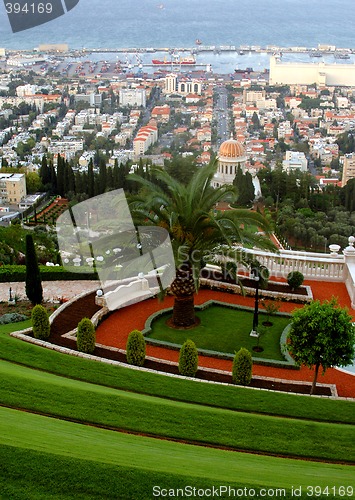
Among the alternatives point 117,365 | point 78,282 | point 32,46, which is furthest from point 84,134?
point 32,46

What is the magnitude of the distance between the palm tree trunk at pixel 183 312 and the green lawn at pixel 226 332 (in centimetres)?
14

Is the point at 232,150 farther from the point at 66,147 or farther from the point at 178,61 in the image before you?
the point at 178,61

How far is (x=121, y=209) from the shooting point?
11.2 meters

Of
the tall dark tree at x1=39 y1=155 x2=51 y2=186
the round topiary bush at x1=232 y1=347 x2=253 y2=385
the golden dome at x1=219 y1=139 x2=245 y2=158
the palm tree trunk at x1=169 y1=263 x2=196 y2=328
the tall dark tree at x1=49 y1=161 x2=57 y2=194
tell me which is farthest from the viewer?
the tall dark tree at x1=39 y1=155 x2=51 y2=186

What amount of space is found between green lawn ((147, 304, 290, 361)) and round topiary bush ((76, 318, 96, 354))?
1203 millimetres

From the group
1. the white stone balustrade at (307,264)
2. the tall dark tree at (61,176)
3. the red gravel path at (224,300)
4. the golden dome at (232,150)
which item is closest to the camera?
the red gravel path at (224,300)

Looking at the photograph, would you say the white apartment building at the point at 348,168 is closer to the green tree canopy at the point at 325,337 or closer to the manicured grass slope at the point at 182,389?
the green tree canopy at the point at 325,337

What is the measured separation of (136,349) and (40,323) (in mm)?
1829

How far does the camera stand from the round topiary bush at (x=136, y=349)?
31.4 ft

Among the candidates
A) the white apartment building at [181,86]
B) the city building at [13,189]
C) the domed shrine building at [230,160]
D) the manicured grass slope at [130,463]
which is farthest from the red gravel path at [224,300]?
the white apartment building at [181,86]

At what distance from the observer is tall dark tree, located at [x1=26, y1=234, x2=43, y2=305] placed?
12.0 metres

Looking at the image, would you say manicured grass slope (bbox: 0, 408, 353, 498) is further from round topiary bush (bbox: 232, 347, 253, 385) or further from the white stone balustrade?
the white stone balustrade

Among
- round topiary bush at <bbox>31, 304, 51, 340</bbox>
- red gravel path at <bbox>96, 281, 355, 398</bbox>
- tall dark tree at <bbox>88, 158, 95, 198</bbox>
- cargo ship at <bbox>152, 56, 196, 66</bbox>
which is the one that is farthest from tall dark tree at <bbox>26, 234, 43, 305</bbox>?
cargo ship at <bbox>152, 56, 196, 66</bbox>

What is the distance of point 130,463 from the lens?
5.77m
